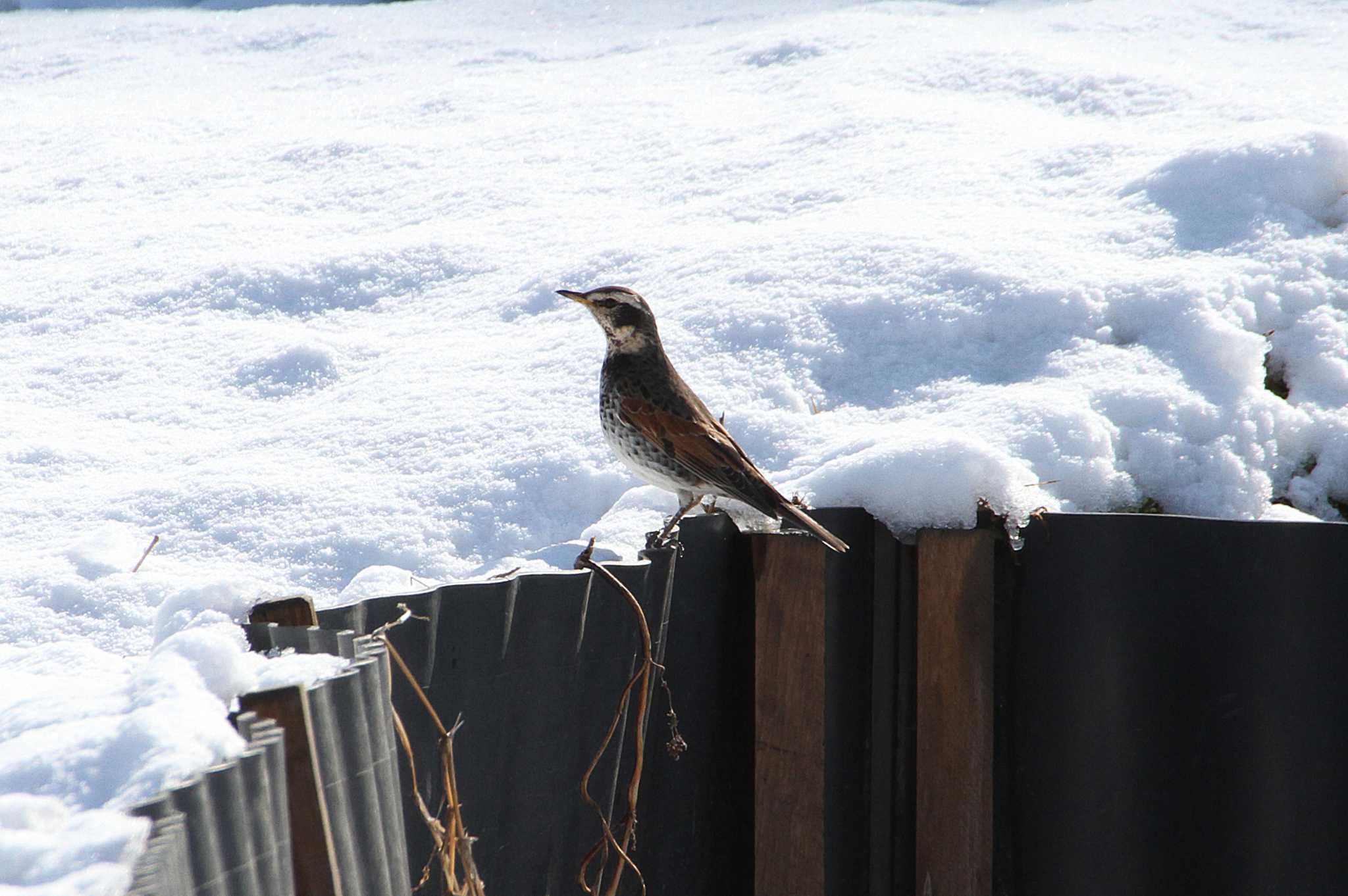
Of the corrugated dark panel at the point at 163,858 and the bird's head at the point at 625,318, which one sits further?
the bird's head at the point at 625,318

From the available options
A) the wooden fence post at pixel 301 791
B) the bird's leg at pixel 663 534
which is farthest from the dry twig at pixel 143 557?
the wooden fence post at pixel 301 791

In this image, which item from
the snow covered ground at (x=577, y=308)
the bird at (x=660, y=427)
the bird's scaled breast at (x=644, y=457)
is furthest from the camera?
the bird's scaled breast at (x=644, y=457)

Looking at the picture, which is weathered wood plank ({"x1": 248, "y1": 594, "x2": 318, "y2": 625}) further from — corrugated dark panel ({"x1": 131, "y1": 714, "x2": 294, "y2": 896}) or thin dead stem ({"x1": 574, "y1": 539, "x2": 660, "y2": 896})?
thin dead stem ({"x1": 574, "y1": 539, "x2": 660, "y2": 896})

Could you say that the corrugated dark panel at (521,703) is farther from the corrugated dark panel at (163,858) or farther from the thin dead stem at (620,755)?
the corrugated dark panel at (163,858)

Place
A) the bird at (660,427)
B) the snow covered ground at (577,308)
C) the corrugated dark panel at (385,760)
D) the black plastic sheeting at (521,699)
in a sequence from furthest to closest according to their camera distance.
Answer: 1. the bird at (660,427)
2. the snow covered ground at (577,308)
3. the black plastic sheeting at (521,699)
4. the corrugated dark panel at (385,760)

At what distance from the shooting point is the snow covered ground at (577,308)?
121 inches

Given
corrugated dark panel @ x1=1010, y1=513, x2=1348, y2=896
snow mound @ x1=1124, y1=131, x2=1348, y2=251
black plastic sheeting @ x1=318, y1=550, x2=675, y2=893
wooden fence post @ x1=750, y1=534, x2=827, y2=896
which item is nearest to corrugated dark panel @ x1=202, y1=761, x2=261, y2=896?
black plastic sheeting @ x1=318, y1=550, x2=675, y2=893

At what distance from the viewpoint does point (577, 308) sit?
525 centimetres

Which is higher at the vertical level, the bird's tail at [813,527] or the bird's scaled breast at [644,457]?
the bird's tail at [813,527]

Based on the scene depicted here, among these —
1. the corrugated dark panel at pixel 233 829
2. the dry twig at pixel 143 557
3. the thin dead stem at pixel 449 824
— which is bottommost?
the dry twig at pixel 143 557

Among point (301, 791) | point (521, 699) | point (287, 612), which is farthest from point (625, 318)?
point (301, 791)

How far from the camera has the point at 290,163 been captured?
7.32 metres

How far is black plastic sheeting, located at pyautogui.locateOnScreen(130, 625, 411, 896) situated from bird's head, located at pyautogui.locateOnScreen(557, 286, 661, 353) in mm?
2344

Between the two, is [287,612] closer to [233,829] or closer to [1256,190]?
[233,829]
